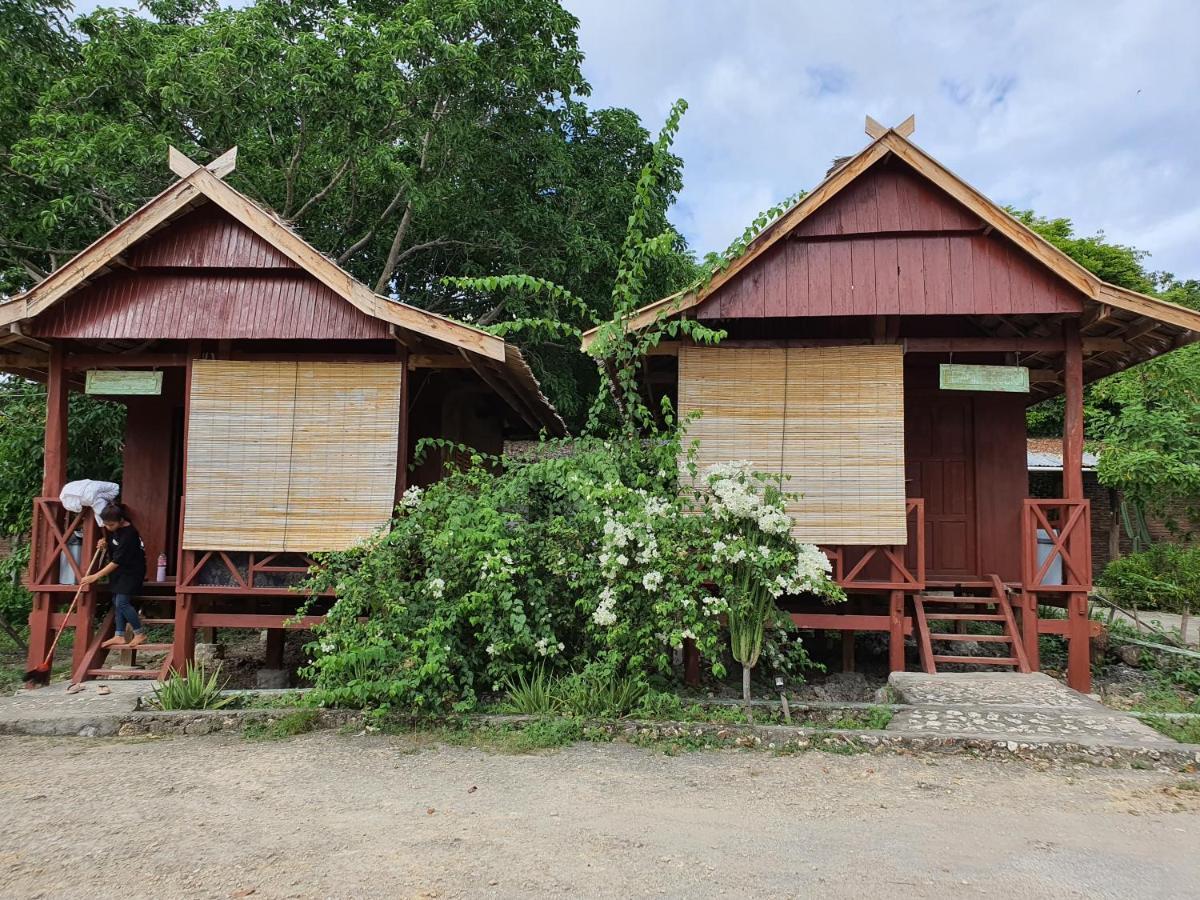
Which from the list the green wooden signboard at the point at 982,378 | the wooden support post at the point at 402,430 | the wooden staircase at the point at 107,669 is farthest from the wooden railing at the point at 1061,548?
the wooden staircase at the point at 107,669

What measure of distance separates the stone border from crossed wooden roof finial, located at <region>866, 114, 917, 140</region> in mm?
5545

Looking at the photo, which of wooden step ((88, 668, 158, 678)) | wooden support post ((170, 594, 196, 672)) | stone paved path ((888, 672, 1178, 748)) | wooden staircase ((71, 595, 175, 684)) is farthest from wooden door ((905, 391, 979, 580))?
wooden step ((88, 668, 158, 678))

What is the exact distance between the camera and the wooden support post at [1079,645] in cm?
744

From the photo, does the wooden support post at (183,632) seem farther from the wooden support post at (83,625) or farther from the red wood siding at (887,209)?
the red wood siding at (887,209)

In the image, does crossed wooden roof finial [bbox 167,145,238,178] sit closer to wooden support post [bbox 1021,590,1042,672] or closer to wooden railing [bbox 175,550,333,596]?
wooden railing [bbox 175,550,333,596]

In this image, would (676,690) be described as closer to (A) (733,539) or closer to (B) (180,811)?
(A) (733,539)

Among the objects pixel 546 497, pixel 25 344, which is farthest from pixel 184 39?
pixel 546 497

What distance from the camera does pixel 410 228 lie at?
49.0ft

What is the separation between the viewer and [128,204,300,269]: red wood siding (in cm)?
795

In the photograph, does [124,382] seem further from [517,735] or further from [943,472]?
[943,472]

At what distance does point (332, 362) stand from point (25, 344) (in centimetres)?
342

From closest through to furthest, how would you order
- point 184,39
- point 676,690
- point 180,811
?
1. point 180,811
2. point 676,690
3. point 184,39

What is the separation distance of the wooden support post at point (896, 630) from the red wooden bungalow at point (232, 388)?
4.50 metres

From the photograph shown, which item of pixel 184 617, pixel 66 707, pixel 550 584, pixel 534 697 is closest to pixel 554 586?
pixel 550 584
